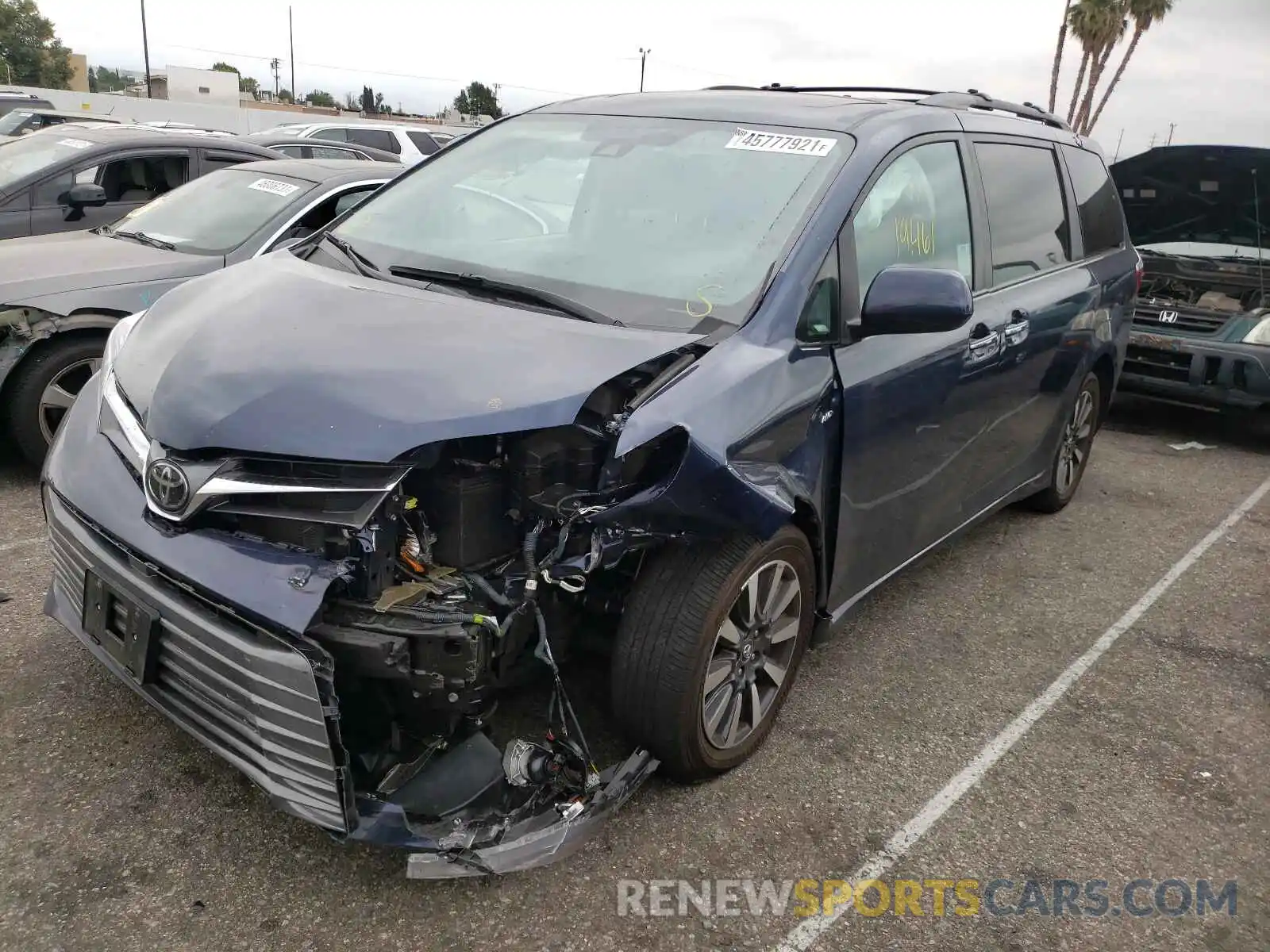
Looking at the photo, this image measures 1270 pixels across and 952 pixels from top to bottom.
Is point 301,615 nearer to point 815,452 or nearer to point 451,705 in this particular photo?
point 451,705

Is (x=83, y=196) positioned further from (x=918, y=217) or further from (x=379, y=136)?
(x=379, y=136)

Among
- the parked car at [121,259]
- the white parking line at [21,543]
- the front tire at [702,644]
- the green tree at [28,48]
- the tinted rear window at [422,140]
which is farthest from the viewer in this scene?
the green tree at [28,48]

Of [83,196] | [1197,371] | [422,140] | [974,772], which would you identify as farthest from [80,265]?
[422,140]

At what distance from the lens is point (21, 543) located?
12.9 feet

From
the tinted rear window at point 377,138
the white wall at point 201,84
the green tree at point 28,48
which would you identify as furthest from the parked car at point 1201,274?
the green tree at point 28,48

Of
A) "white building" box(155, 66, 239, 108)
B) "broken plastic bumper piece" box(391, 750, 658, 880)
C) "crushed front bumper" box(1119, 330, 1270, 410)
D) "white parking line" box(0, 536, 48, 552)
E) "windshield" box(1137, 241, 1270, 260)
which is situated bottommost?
"white parking line" box(0, 536, 48, 552)

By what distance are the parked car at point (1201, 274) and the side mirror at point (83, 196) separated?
22.8ft

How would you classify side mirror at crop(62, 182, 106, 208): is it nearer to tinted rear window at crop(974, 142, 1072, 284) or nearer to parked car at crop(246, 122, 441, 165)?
tinted rear window at crop(974, 142, 1072, 284)

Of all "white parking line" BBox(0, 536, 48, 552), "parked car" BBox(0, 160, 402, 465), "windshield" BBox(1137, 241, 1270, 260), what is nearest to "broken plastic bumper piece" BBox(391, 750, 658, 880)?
"white parking line" BBox(0, 536, 48, 552)

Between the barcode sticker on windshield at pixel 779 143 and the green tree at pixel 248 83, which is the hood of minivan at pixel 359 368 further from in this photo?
the green tree at pixel 248 83

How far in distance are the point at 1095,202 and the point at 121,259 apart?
4765mm

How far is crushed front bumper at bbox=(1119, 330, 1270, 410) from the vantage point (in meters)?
6.58

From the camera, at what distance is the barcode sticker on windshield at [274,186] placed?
213 inches

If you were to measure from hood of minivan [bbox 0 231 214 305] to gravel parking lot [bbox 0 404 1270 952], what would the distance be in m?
1.05
